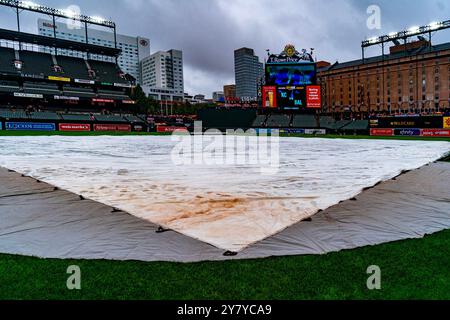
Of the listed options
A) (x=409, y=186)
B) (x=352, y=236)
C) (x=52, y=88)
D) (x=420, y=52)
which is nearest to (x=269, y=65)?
(x=52, y=88)

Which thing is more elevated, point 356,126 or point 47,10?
point 47,10

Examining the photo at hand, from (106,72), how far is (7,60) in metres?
15.8

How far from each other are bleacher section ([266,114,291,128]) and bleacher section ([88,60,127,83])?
2855 cm

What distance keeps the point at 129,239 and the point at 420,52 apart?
113 meters

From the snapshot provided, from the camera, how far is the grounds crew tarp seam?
335 cm

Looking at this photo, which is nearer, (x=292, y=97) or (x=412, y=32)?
(x=292, y=97)

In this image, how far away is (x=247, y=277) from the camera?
→ 276 centimetres

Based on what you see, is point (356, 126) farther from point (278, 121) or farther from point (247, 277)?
point (247, 277)

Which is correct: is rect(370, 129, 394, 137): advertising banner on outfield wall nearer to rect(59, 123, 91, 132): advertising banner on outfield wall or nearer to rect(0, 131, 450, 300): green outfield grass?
rect(59, 123, 91, 132): advertising banner on outfield wall

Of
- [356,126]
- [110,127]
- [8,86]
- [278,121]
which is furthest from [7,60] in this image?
[356,126]

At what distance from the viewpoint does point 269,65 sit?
49094 millimetres

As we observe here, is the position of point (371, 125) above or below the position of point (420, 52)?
below
